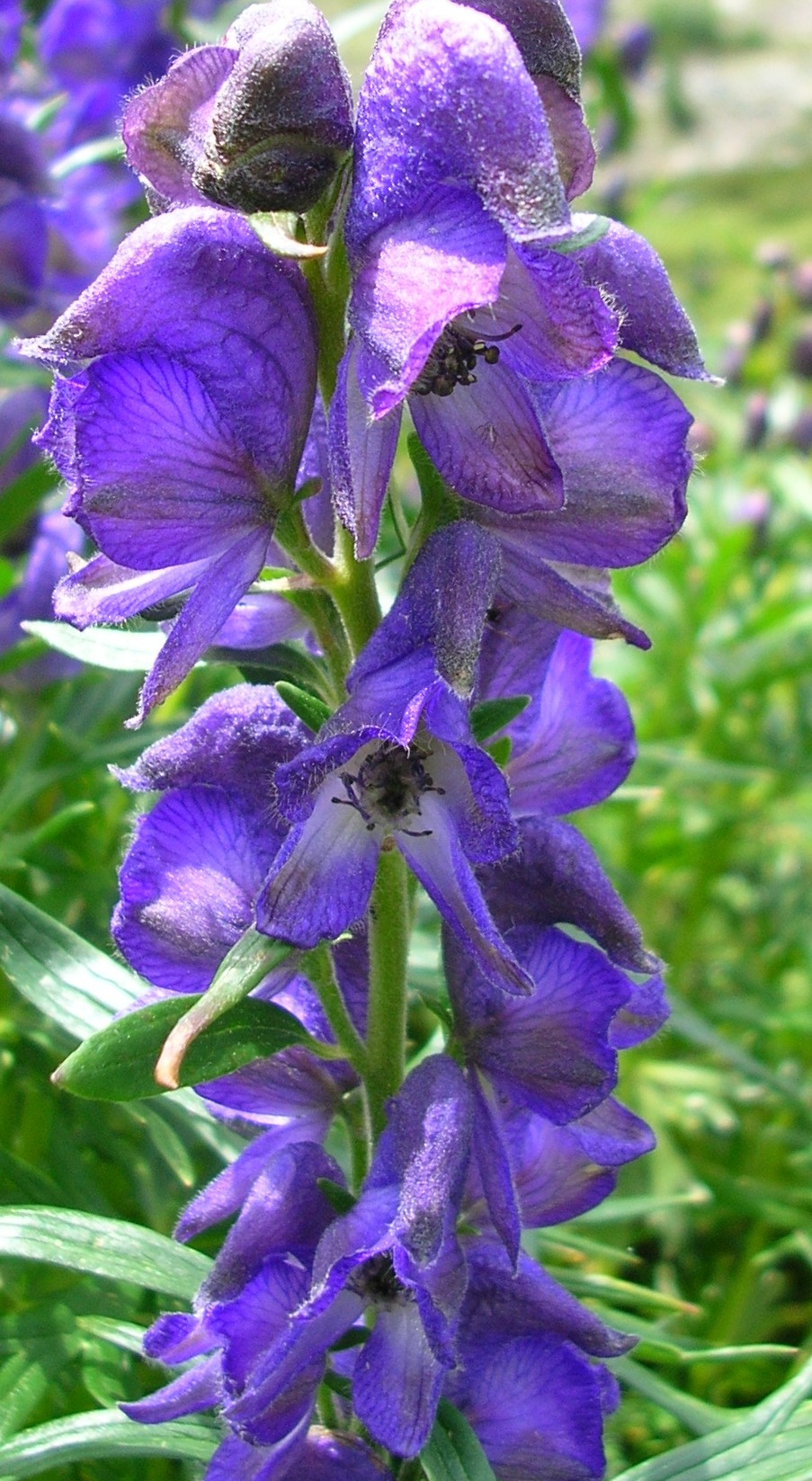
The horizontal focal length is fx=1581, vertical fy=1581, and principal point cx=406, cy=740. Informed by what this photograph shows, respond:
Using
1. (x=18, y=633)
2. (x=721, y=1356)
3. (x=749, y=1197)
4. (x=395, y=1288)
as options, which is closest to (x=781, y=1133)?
(x=749, y=1197)

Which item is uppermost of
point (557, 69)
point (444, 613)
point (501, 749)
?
point (557, 69)

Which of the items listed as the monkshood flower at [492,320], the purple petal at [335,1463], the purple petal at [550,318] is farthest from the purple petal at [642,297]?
the purple petal at [335,1463]

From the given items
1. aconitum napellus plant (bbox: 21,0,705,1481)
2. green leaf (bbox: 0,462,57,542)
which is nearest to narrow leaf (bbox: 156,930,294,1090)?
aconitum napellus plant (bbox: 21,0,705,1481)

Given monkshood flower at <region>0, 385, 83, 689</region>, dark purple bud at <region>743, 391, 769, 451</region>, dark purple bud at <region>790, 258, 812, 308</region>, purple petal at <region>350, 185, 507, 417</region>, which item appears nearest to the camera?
purple petal at <region>350, 185, 507, 417</region>

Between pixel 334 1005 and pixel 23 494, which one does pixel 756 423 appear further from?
pixel 334 1005

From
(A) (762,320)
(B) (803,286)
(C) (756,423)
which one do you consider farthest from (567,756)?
(B) (803,286)

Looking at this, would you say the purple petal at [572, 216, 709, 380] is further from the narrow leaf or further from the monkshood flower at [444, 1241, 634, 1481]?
the monkshood flower at [444, 1241, 634, 1481]

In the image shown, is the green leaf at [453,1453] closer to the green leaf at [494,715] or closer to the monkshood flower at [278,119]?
the green leaf at [494,715]
